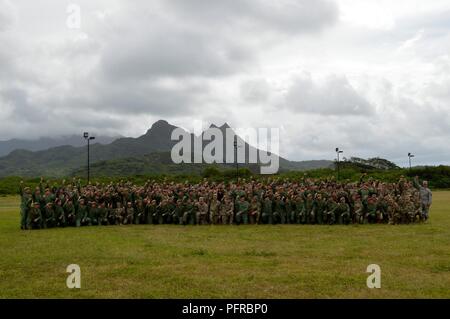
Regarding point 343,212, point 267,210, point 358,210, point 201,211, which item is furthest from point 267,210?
point 358,210

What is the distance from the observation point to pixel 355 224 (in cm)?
1934

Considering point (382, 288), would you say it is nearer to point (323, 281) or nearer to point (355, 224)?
point (323, 281)

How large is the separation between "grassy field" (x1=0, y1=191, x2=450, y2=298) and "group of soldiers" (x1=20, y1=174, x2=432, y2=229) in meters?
2.19

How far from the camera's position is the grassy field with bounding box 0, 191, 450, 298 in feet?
27.0

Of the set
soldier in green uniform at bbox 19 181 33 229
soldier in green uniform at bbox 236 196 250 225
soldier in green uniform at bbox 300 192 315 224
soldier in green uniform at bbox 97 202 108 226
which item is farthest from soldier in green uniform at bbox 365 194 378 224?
soldier in green uniform at bbox 19 181 33 229

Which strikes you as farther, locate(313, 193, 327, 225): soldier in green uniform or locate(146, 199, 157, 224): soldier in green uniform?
locate(146, 199, 157, 224): soldier in green uniform

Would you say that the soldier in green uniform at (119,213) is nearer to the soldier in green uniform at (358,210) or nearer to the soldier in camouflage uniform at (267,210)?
the soldier in camouflage uniform at (267,210)

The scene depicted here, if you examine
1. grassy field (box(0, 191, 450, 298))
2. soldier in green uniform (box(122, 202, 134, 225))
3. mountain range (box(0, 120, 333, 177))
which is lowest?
grassy field (box(0, 191, 450, 298))

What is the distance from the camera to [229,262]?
1068cm

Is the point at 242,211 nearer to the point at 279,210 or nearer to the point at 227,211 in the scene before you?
the point at 227,211

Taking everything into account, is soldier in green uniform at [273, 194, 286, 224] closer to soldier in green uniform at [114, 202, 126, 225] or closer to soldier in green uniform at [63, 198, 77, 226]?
soldier in green uniform at [114, 202, 126, 225]

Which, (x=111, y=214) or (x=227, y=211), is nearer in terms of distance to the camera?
(x=227, y=211)

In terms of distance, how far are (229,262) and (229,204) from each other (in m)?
9.55
